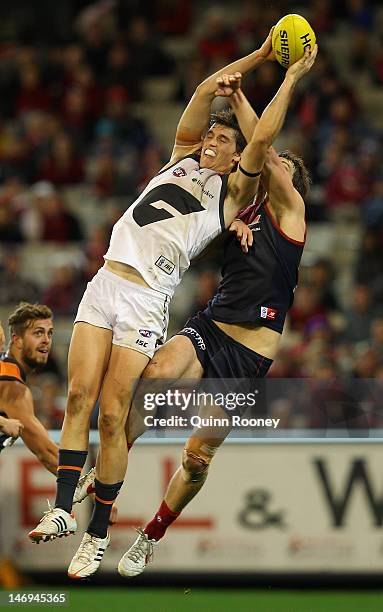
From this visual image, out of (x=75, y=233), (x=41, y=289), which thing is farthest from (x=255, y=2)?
(x=41, y=289)

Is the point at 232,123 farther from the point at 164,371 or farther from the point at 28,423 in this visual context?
the point at 28,423

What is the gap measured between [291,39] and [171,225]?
1.25 m

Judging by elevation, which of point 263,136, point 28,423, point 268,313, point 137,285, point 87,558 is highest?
point 263,136

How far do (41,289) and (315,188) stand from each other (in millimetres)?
3216

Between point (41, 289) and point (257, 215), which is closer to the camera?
point (257, 215)

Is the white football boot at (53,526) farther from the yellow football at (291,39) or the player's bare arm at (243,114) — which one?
the yellow football at (291,39)

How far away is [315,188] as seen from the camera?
1398 cm

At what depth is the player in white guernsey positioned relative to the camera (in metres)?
7.07

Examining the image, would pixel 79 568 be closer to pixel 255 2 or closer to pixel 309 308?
pixel 309 308

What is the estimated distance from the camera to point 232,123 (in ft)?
24.4

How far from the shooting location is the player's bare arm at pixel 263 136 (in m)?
7.07

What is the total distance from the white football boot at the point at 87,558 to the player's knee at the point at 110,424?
2.10 ft

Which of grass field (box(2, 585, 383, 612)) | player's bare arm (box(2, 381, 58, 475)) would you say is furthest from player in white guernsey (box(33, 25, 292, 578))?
grass field (box(2, 585, 383, 612))

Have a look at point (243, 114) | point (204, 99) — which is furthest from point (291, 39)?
point (204, 99)
